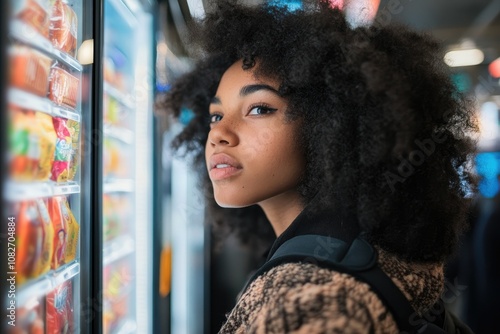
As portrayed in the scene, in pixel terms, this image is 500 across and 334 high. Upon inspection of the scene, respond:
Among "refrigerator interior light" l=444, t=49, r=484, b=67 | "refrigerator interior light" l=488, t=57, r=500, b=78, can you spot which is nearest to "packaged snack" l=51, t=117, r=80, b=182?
"refrigerator interior light" l=444, t=49, r=484, b=67

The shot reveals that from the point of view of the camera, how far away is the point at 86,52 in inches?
48.3

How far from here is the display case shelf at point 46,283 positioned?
95cm

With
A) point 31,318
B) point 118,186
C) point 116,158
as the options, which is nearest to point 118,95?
point 116,158

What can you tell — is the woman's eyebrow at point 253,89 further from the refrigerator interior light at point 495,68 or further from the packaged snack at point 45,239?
the refrigerator interior light at point 495,68

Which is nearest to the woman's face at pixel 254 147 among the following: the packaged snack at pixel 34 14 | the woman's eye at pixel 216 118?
the woman's eye at pixel 216 118

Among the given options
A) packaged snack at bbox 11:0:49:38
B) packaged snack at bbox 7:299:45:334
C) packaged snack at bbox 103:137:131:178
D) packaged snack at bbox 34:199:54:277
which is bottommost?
packaged snack at bbox 7:299:45:334

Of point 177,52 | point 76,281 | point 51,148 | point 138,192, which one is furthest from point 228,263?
point 51,148

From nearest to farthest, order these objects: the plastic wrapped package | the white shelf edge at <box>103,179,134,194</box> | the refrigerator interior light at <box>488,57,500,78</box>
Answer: the white shelf edge at <box>103,179,134,194</box>, the plastic wrapped package, the refrigerator interior light at <box>488,57,500,78</box>

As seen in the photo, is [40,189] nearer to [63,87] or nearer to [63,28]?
[63,87]

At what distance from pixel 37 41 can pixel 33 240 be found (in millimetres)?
462

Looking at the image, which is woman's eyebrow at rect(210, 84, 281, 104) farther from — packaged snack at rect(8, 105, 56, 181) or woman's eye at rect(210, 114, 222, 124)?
packaged snack at rect(8, 105, 56, 181)

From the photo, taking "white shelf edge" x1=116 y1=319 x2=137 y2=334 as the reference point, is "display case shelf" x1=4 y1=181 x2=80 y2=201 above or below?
above

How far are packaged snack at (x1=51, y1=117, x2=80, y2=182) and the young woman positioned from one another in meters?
0.39

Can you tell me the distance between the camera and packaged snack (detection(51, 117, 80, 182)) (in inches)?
44.1
